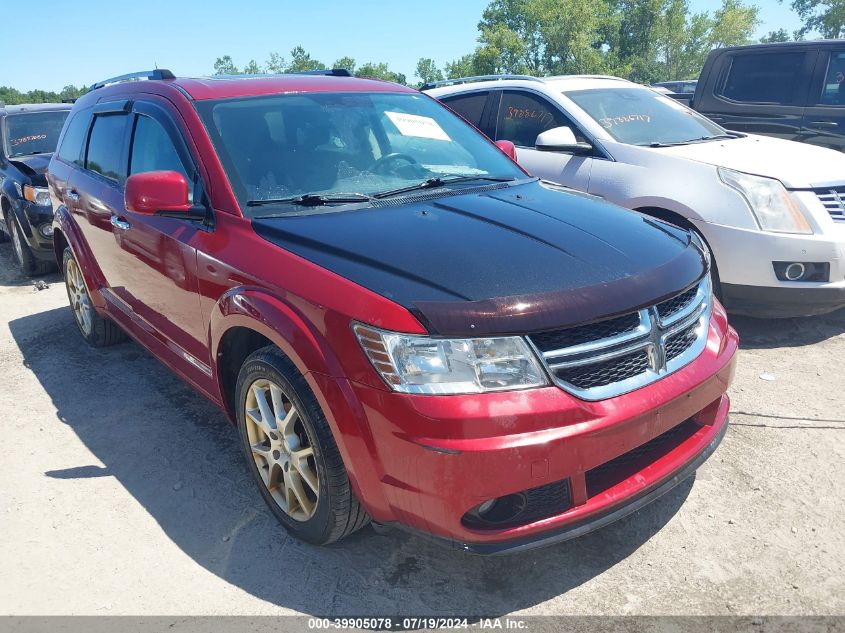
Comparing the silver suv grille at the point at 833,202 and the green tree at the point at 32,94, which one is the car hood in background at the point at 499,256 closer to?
the silver suv grille at the point at 833,202

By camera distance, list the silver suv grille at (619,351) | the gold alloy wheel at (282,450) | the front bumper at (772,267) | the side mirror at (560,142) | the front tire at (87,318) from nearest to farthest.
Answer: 1. the silver suv grille at (619,351)
2. the gold alloy wheel at (282,450)
3. the front bumper at (772,267)
4. the front tire at (87,318)
5. the side mirror at (560,142)

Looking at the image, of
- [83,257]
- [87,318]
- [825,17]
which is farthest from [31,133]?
[825,17]

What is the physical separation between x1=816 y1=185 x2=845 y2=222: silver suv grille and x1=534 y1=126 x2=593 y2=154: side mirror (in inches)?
62.1

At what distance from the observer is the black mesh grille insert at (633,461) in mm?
2312

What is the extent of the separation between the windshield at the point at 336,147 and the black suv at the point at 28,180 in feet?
13.9

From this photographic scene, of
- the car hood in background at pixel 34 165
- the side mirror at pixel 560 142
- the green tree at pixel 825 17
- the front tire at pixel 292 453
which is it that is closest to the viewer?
the front tire at pixel 292 453

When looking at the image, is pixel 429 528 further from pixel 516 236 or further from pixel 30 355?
pixel 30 355

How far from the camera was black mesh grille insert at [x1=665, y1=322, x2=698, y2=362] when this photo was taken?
243 cm

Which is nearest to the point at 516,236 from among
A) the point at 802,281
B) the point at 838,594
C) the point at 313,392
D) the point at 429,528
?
the point at 313,392

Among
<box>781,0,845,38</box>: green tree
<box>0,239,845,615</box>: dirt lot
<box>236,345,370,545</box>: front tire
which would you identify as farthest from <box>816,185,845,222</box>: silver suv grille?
<box>781,0,845,38</box>: green tree

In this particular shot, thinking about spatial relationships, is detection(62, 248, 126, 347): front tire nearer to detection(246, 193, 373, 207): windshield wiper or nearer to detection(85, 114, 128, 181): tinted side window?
detection(85, 114, 128, 181): tinted side window

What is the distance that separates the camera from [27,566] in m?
2.73

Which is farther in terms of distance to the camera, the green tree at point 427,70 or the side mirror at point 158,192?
the green tree at point 427,70

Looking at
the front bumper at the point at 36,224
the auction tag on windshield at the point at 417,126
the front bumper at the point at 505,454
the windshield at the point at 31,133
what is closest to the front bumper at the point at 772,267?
the auction tag on windshield at the point at 417,126
